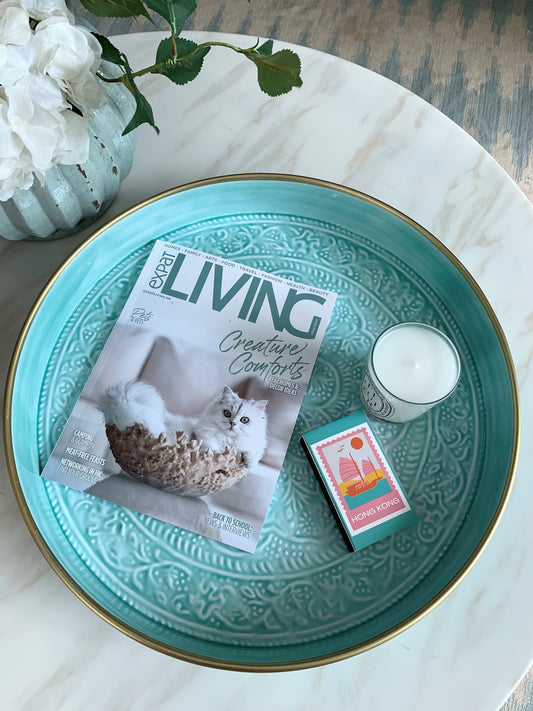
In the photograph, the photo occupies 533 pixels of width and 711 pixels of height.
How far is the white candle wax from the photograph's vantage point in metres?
0.57

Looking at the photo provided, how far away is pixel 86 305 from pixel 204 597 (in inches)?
13.3

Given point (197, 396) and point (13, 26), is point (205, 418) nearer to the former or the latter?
point (197, 396)

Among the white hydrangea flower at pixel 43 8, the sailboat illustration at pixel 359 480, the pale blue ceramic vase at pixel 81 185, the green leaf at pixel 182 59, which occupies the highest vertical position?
the green leaf at pixel 182 59

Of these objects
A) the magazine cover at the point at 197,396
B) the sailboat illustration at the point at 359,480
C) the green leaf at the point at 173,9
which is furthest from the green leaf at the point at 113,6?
the sailboat illustration at the point at 359,480

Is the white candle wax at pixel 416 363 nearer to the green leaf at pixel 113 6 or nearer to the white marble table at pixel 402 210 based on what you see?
the white marble table at pixel 402 210

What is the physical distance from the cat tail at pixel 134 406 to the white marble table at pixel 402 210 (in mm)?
125

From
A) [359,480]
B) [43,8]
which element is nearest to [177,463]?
[359,480]

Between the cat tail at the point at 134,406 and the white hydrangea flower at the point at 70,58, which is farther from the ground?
the white hydrangea flower at the point at 70,58

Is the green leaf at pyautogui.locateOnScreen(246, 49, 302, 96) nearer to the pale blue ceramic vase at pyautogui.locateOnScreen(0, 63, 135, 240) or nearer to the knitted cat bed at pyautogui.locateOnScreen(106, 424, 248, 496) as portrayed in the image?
the pale blue ceramic vase at pyautogui.locateOnScreen(0, 63, 135, 240)

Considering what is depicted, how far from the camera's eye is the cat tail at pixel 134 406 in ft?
1.96

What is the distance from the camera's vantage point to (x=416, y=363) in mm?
579

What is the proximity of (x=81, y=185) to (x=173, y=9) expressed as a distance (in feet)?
0.68

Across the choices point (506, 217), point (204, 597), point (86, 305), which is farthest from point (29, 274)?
point (506, 217)

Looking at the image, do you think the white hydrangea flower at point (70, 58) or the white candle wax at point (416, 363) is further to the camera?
the white candle wax at point (416, 363)
